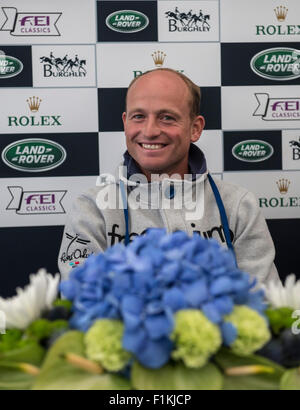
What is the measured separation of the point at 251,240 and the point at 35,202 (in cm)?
92

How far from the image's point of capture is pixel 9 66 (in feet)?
6.46

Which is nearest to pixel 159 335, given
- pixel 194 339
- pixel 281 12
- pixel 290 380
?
pixel 194 339

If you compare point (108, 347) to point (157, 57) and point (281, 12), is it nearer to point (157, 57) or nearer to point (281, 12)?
point (157, 57)

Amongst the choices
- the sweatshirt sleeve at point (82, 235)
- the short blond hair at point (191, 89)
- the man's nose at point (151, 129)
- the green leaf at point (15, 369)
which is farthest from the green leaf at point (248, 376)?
the short blond hair at point (191, 89)

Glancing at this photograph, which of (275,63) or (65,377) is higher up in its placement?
(275,63)

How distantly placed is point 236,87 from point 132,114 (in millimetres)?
709

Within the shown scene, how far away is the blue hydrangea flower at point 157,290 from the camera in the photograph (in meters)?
0.53

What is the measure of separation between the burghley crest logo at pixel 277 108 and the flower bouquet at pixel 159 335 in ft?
5.10

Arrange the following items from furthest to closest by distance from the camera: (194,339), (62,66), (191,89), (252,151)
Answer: (252,151) < (62,66) < (191,89) < (194,339)

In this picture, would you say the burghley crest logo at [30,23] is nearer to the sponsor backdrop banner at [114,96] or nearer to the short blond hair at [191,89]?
the sponsor backdrop banner at [114,96]

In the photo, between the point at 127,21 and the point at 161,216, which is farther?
the point at 127,21

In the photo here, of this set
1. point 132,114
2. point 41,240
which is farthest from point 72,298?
point 41,240
